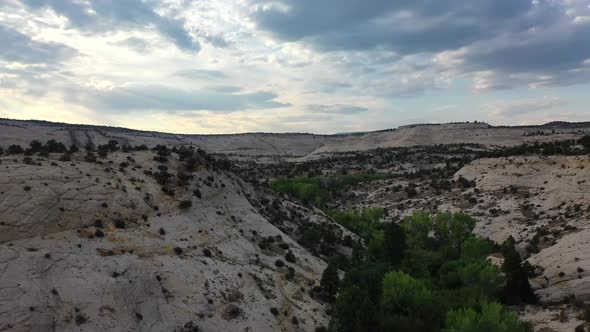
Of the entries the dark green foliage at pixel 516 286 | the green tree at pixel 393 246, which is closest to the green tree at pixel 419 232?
Answer: the green tree at pixel 393 246

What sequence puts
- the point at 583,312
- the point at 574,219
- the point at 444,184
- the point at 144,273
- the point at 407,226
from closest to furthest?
the point at 144,273, the point at 583,312, the point at 574,219, the point at 407,226, the point at 444,184

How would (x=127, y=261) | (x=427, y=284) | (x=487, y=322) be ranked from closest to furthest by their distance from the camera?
(x=487, y=322)
(x=127, y=261)
(x=427, y=284)

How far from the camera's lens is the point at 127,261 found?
28938mm

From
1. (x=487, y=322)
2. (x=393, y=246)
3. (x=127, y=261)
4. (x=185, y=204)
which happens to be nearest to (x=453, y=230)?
(x=393, y=246)

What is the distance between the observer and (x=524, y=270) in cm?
4228

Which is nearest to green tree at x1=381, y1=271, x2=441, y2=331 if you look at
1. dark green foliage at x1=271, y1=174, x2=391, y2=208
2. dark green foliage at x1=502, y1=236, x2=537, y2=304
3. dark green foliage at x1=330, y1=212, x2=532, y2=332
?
dark green foliage at x1=330, y1=212, x2=532, y2=332

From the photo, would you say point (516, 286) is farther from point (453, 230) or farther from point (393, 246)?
point (453, 230)

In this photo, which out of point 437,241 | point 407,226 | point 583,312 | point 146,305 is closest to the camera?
point 146,305

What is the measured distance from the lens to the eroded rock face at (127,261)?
2369cm

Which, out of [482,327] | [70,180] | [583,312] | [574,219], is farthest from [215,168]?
[574,219]

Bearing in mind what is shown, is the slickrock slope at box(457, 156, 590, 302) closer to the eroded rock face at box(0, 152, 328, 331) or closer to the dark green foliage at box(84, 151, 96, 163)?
the eroded rock face at box(0, 152, 328, 331)

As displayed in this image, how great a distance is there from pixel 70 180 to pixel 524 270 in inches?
1622

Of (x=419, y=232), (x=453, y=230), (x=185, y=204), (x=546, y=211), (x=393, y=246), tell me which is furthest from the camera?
(x=546, y=211)

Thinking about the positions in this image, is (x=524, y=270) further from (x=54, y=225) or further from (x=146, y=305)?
(x=54, y=225)
